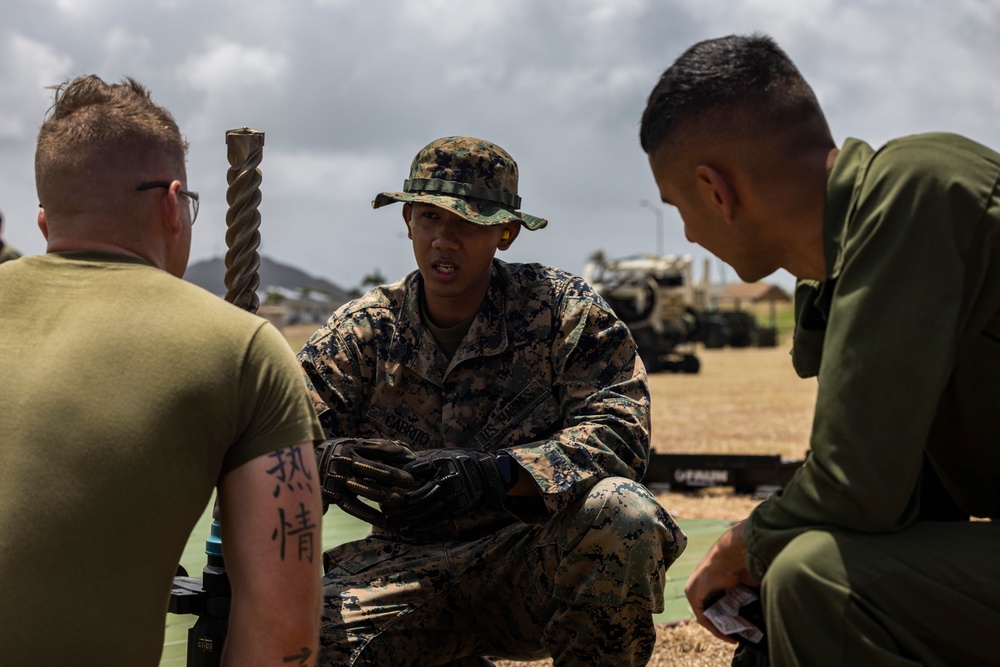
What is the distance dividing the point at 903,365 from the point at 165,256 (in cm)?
122

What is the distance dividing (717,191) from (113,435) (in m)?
1.06

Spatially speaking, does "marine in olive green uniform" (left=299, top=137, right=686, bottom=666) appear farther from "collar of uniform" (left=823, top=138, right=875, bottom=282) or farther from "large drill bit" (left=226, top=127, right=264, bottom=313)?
"collar of uniform" (left=823, top=138, right=875, bottom=282)

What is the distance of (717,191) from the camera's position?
206cm

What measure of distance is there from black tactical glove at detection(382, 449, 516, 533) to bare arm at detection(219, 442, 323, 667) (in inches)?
36.3

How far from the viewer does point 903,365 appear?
69.9 inches

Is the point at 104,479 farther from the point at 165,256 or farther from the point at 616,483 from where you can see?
the point at 616,483

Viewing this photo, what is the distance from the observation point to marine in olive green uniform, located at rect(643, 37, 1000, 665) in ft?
5.86

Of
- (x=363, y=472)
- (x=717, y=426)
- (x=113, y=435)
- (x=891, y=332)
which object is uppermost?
(x=891, y=332)

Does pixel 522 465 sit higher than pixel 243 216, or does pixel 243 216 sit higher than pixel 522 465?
pixel 243 216

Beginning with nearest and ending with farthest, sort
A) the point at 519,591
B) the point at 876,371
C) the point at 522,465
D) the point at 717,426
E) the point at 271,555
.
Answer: the point at 876,371, the point at 271,555, the point at 522,465, the point at 519,591, the point at 717,426

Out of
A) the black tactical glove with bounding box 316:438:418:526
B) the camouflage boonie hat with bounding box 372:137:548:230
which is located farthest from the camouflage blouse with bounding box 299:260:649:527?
the black tactical glove with bounding box 316:438:418:526

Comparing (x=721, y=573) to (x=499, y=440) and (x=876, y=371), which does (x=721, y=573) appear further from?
(x=499, y=440)

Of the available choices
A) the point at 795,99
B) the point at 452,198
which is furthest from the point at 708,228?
the point at 452,198

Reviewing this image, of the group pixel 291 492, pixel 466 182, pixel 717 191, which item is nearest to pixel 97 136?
pixel 291 492
